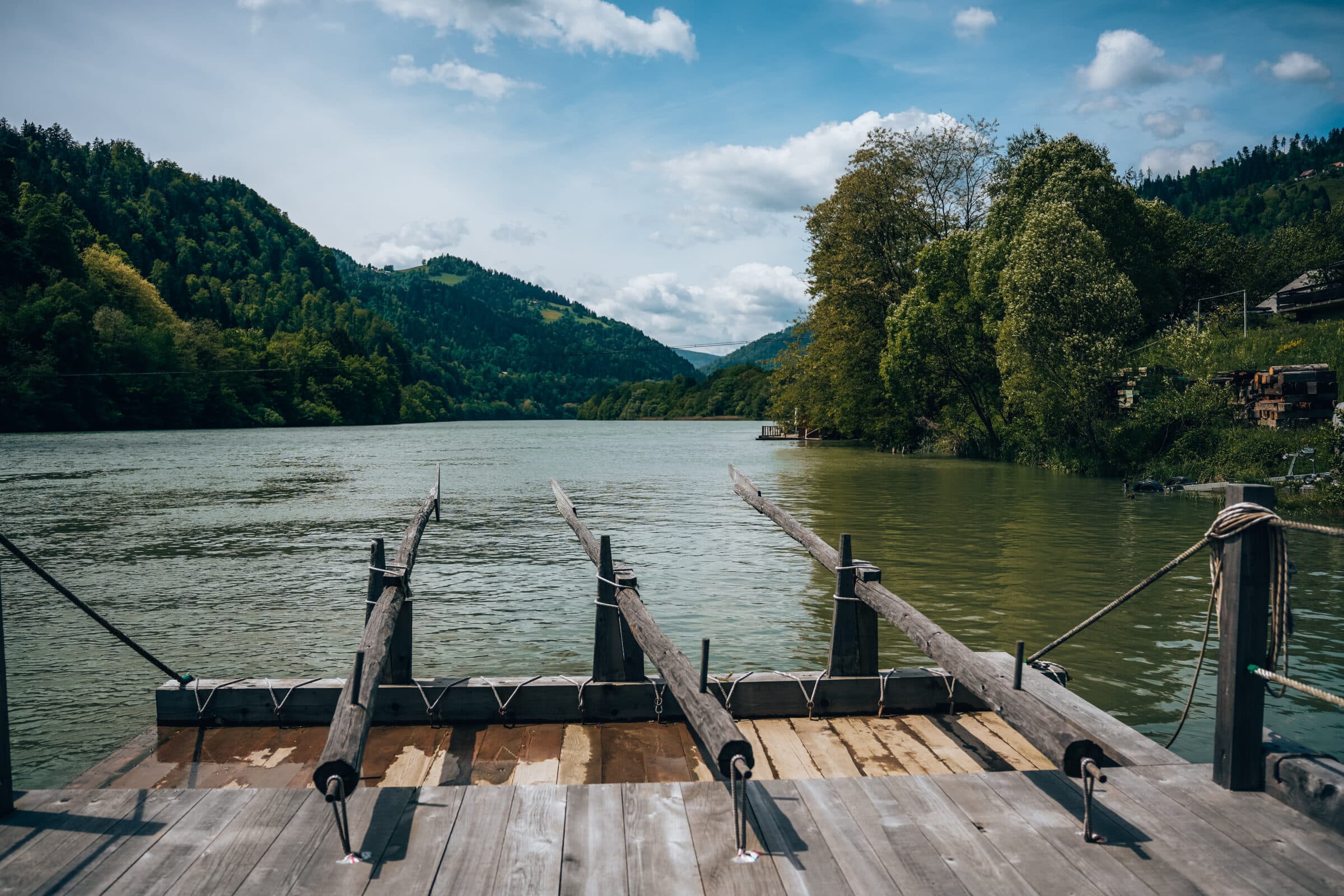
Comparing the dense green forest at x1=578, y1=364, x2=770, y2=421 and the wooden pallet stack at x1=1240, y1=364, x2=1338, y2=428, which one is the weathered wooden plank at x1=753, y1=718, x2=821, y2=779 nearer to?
the wooden pallet stack at x1=1240, y1=364, x2=1338, y2=428

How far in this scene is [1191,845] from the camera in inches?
144

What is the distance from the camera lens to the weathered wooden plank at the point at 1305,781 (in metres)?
3.73

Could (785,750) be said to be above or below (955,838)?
below

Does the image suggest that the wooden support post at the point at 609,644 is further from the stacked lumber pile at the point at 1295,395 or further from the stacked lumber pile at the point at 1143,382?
the stacked lumber pile at the point at 1143,382

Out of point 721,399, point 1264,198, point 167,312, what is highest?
point 1264,198

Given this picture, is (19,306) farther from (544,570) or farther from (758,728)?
(758,728)

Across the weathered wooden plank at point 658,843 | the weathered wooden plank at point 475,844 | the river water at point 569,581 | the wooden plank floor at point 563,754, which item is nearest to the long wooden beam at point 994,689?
the wooden plank floor at point 563,754

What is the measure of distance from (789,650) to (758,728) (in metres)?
4.41

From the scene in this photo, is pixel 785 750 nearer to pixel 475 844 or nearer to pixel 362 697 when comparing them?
pixel 475 844

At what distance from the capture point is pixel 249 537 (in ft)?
66.9

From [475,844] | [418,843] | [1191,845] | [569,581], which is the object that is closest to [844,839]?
[1191,845]

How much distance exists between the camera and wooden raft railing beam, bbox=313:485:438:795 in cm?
376

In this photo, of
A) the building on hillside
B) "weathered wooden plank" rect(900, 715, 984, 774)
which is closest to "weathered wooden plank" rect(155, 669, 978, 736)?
"weathered wooden plank" rect(900, 715, 984, 774)

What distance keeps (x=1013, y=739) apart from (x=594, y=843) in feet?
11.5
